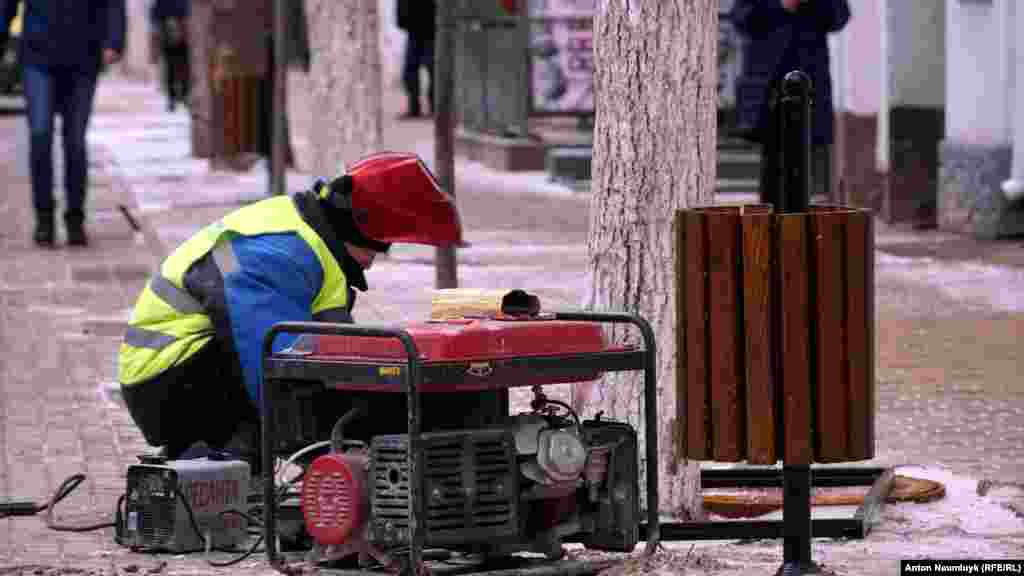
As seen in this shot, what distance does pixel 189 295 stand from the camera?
6918mm

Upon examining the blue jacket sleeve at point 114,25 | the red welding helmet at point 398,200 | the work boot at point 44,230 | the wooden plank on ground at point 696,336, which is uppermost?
the blue jacket sleeve at point 114,25

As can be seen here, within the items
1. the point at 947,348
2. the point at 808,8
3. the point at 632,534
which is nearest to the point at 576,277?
the point at 808,8

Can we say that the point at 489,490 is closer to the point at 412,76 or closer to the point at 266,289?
the point at 266,289

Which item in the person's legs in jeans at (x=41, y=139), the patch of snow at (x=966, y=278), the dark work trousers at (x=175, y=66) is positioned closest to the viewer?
the patch of snow at (x=966, y=278)

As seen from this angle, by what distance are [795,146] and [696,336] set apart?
48 centimetres

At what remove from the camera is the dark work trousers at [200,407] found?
695cm

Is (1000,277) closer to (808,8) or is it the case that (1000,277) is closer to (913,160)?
(808,8)

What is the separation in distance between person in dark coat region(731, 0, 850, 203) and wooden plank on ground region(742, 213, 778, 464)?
22.9ft

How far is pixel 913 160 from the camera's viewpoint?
621 inches

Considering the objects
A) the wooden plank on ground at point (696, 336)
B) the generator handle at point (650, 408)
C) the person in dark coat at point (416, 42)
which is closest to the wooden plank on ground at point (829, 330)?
the wooden plank on ground at point (696, 336)

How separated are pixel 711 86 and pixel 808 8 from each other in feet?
19.4

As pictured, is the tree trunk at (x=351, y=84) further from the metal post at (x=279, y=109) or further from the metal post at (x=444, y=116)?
the metal post at (x=444, y=116)

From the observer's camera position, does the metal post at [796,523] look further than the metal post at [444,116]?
No

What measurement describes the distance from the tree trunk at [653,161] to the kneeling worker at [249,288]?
1.87ft
